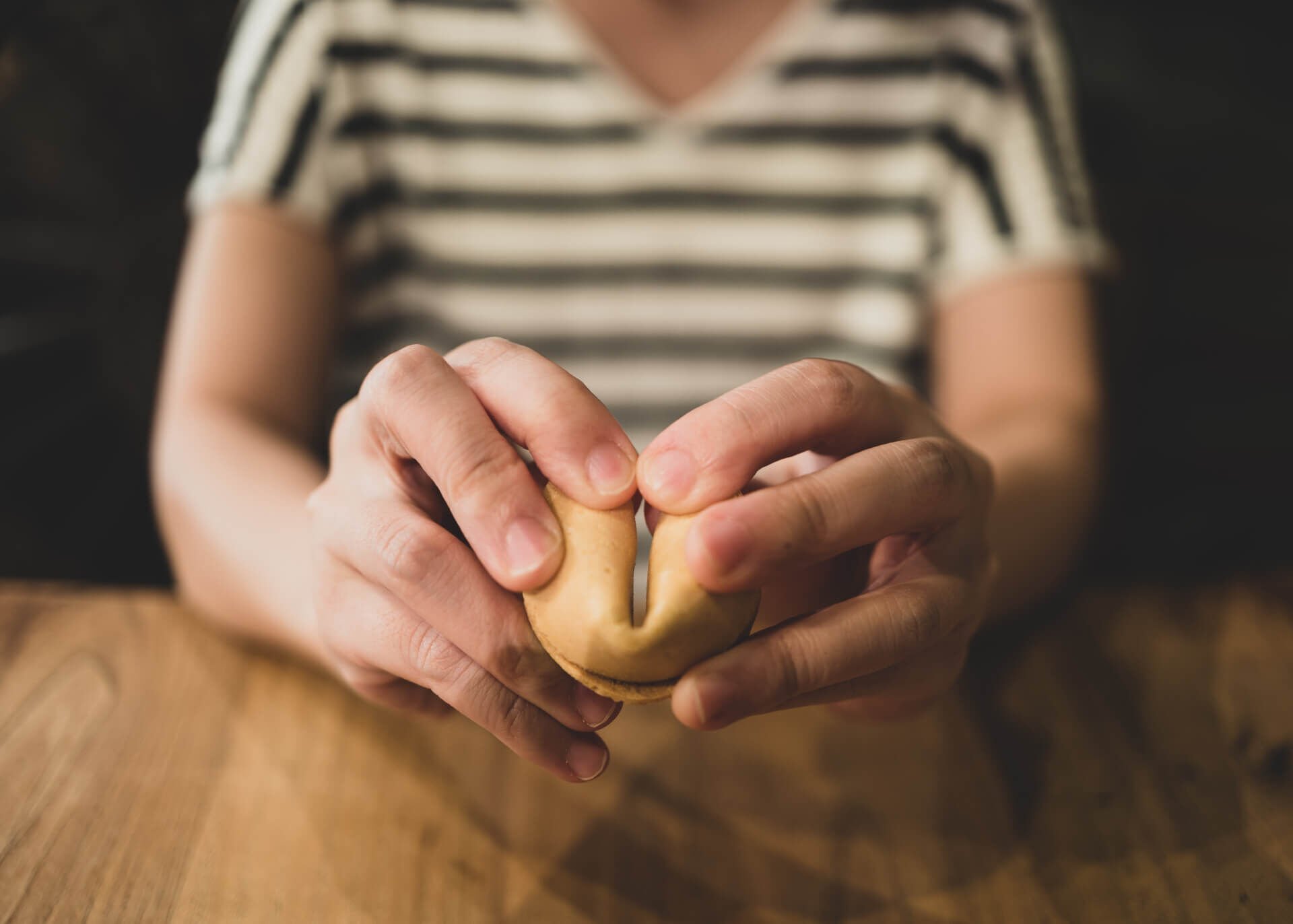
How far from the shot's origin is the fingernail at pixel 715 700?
0.36 meters

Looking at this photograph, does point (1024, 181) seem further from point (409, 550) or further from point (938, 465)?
point (409, 550)

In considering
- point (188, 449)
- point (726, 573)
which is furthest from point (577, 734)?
point (188, 449)

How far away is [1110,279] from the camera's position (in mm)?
1014

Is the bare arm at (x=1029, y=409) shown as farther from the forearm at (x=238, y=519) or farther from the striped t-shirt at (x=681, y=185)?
the forearm at (x=238, y=519)

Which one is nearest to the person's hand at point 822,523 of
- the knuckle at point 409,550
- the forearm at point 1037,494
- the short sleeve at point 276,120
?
the knuckle at point 409,550

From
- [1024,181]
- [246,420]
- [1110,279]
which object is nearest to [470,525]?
[246,420]

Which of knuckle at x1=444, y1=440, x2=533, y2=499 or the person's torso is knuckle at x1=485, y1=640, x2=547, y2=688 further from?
the person's torso

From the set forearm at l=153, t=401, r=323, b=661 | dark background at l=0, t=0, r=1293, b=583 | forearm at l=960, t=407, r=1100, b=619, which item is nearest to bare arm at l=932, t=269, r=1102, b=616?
forearm at l=960, t=407, r=1100, b=619

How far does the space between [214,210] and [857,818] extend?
68 cm

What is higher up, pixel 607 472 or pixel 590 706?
pixel 607 472

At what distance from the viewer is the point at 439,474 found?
375 mm

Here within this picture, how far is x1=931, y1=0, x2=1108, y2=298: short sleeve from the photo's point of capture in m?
0.77

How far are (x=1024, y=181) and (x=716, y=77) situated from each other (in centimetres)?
31

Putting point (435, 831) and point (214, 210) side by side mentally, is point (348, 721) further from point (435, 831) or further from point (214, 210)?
point (214, 210)
